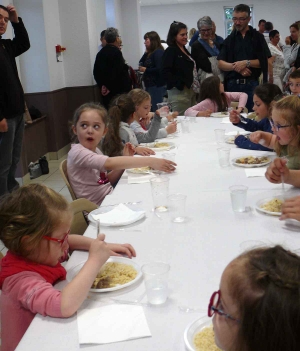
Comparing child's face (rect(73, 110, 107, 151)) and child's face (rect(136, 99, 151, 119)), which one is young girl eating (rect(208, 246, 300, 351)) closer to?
child's face (rect(73, 110, 107, 151))

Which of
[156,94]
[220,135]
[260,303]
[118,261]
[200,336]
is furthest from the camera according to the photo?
[156,94]

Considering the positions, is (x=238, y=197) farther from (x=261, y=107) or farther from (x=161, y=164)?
(x=261, y=107)

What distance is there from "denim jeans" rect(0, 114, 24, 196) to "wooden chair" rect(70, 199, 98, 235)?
1979 millimetres

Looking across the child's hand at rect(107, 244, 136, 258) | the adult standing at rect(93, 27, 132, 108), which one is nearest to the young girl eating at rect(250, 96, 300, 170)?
the child's hand at rect(107, 244, 136, 258)

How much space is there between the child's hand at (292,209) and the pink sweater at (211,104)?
125 inches

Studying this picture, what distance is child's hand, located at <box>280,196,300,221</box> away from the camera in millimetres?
1595

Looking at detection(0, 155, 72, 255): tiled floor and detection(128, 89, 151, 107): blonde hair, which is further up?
detection(128, 89, 151, 107): blonde hair

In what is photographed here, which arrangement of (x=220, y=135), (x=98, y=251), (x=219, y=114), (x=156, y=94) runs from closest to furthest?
(x=98, y=251) → (x=220, y=135) → (x=219, y=114) → (x=156, y=94)

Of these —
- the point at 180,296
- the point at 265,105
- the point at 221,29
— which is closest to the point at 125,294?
the point at 180,296

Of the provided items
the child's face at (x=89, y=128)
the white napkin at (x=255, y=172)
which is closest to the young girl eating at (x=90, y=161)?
the child's face at (x=89, y=128)

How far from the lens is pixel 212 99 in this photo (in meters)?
4.86

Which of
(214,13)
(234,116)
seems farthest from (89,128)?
(214,13)

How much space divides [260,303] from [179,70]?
473 centimetres

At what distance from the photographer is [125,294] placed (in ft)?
4.15
